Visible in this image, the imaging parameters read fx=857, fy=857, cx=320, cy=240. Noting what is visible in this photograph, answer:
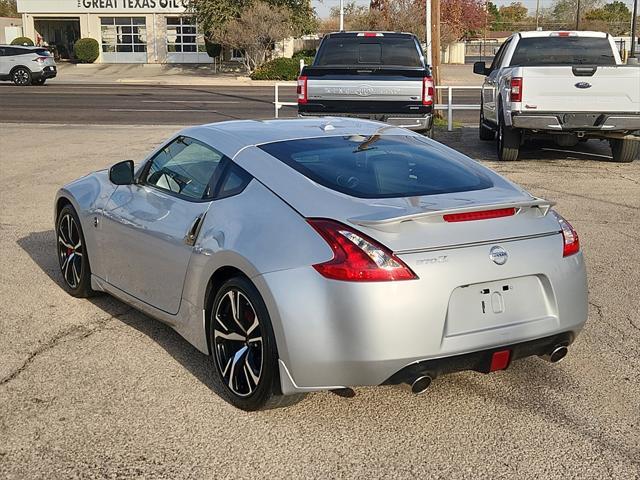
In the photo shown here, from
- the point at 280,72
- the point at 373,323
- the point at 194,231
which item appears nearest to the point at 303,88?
the point at 194,231

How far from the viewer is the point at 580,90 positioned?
1214cm

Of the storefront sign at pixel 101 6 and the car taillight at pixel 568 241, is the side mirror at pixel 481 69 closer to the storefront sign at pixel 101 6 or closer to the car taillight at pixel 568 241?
the car taillight at pixel 568 241

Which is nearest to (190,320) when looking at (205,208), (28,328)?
(205,208)

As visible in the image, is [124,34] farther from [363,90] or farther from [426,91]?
[426,91]

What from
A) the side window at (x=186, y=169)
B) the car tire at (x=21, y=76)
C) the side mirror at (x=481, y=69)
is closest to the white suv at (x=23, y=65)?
the car tire at (x=21, y=76)

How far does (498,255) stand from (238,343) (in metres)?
1.38

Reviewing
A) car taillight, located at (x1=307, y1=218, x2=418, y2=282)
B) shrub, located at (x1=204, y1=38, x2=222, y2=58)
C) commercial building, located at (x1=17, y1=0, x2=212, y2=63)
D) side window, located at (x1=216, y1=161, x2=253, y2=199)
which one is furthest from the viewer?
commercial building, located at (x1=17, y1=0, x2=212, y2=63)

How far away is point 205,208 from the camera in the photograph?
15.3 ft

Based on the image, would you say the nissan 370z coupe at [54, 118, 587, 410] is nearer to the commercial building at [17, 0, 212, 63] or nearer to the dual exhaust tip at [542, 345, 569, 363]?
the dual exhaust tip at [542, 345, 569, 363]

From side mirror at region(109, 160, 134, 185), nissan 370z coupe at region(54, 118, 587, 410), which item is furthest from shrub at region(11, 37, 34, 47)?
nissan 370z coupe at region(54, 118, 587, 410)

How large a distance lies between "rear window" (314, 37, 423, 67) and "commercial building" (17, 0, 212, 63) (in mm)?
42495

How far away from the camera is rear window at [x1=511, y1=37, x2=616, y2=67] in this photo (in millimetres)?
14156

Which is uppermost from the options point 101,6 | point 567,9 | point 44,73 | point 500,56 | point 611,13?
point 567,9

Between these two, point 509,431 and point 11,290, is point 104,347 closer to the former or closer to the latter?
point 11,290
